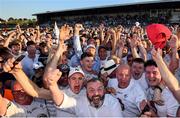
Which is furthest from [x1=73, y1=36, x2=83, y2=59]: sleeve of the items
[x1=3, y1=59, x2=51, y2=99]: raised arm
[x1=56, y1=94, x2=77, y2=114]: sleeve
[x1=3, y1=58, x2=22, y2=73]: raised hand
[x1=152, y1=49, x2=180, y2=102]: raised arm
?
[x1=3, y1=58, x2=22, y2=73]: raised hand

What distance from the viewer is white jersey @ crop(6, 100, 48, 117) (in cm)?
488

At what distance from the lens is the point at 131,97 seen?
5.67 meters

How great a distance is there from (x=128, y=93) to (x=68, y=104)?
100 cm

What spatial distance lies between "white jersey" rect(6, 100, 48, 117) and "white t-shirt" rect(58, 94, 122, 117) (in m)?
0.45

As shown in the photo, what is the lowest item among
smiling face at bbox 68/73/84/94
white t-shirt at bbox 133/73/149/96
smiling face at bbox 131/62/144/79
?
white t-shirt at bbox 133/73/149/96

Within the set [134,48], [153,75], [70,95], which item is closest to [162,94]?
[153,75]

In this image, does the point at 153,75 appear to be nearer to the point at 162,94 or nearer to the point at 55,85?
the point at 162,94

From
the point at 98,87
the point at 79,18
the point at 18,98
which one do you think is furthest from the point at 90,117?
the point at 79,18

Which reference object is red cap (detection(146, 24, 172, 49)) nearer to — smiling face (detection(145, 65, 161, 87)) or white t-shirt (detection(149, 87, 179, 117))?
smiling face (detection(145, 65, 161, 87))

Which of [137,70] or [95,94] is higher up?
[95,94]

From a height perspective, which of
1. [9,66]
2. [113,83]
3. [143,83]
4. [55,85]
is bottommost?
[143,83]

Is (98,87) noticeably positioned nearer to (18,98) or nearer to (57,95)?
(57,95)

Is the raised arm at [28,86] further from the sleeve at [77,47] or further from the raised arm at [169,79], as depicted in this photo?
the sleeve at [77,47]

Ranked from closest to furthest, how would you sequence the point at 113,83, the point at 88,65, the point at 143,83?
the point at 113,83 → the point at 143,83 → the point at 88,65
